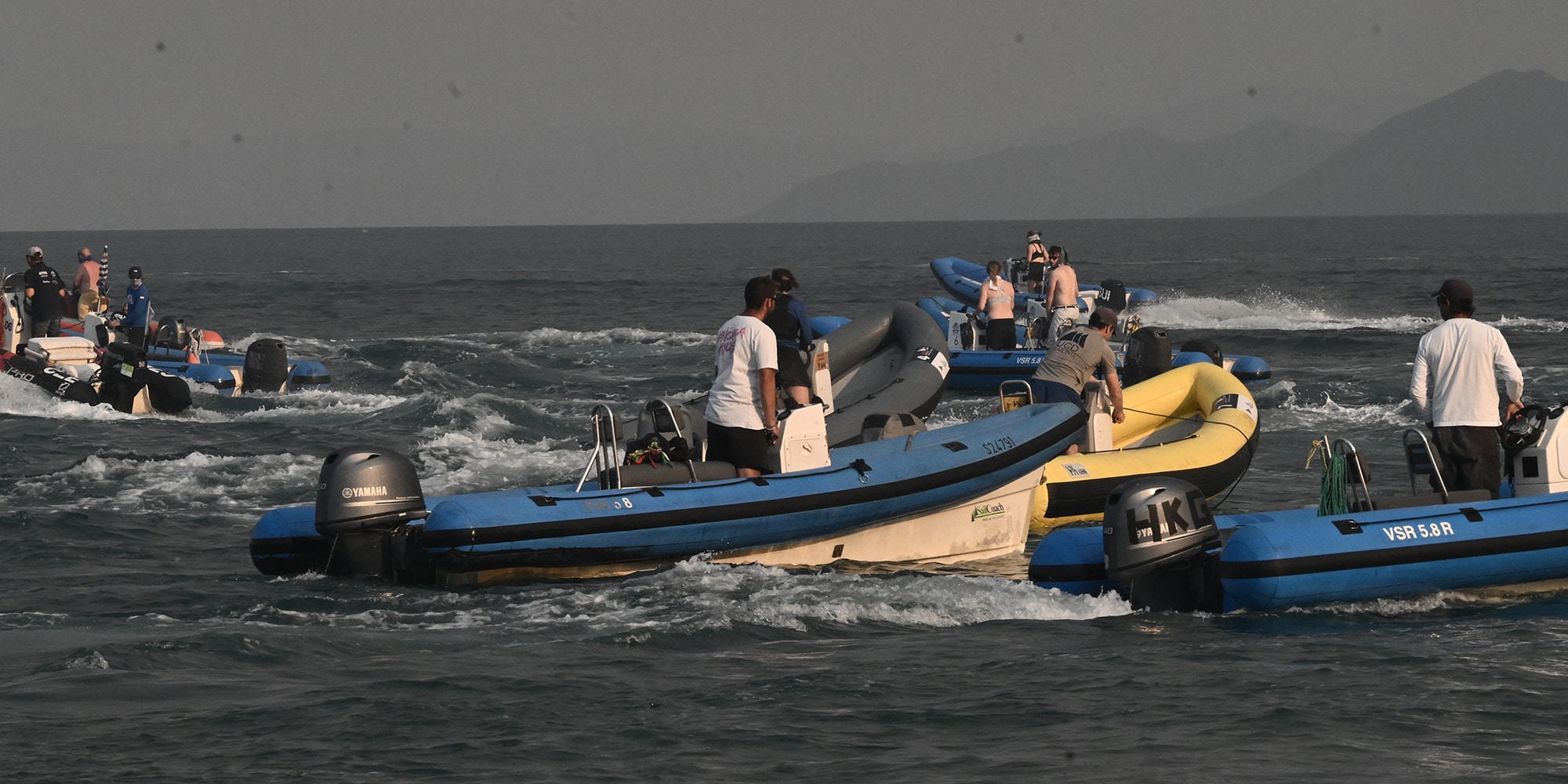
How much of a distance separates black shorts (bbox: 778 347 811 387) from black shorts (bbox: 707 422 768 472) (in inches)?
33.8

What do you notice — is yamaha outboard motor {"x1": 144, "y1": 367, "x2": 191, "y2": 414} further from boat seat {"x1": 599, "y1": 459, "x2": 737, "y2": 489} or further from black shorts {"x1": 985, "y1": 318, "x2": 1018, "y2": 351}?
boat seat {"x1": 599, "y1": 459, "x2": 737, "y2": 489}

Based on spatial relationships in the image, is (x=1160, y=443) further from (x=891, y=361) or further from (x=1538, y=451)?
(x=1538, y=451)

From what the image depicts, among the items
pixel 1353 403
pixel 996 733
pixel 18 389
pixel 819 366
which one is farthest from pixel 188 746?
pixel 1353 403

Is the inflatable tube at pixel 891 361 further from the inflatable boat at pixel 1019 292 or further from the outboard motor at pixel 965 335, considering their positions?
the inflatable boat at pixel 1019 292

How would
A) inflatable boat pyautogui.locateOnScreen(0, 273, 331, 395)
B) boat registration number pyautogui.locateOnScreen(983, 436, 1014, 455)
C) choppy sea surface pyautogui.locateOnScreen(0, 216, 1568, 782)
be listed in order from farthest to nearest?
1. inflatable boat pyautogui.locateOnScreen(0, 273, 331, 395)
2. boat registration number pyautogui.locateOnScreen(983, 436, 1014, 455)
3. choppy sea surface pyautogui.locateOnScreen(0, 216, 1568, 782)

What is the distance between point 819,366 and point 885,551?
4.88ft

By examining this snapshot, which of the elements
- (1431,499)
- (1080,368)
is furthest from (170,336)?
(1431,499)

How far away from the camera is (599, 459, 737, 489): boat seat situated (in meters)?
9.34

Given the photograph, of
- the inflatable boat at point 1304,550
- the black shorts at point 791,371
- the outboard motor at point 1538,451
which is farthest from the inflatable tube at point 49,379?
the outboard motor at point 1538,451

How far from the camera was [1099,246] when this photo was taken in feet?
370

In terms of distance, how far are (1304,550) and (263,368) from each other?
14564 millimetres

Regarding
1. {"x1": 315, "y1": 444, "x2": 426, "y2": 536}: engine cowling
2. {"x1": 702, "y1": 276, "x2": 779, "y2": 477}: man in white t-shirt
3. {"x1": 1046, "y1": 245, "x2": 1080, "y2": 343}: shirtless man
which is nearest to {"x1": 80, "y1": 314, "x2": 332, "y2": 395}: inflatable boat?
{"x1": 1046, "y1": 245, "x2": 1080, "y2": 343}: shirtless man

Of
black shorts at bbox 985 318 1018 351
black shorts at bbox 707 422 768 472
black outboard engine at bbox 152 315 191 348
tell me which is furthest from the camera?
black outboard engine at bbox 152 315 191 348

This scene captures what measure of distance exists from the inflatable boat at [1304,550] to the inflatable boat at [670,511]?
1400 millimetres
